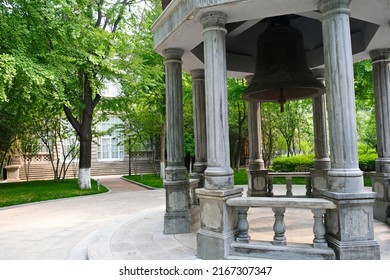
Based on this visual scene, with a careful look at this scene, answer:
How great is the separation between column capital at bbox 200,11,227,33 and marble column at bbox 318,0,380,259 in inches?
58.8

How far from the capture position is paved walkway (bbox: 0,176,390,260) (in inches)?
218

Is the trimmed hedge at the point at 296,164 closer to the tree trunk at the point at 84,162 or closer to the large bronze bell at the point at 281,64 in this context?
the tree trunk at the point at 84,162

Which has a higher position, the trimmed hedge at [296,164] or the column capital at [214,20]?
the column capital at [214,20]

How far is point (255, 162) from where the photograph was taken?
9.58 m

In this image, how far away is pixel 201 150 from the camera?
8.16 metres

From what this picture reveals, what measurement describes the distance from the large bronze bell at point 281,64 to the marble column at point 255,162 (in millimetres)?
2851

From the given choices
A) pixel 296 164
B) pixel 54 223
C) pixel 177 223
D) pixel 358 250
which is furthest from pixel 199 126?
pixel 296 164

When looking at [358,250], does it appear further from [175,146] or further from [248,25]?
[248,25]

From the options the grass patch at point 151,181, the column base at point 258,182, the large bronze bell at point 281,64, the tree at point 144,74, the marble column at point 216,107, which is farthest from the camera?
the grass patch at point 151,181

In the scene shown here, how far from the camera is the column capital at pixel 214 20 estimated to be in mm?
4863

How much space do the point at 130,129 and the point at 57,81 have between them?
515 inches

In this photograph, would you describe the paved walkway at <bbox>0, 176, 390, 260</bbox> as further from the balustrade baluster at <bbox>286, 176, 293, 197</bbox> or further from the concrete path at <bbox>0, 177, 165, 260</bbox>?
the balustrade baluster at <bbox>286, 176, 293, 197</bbox>

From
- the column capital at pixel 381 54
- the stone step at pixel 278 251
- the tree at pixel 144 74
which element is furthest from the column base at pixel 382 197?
the tree at pixel 144 74
